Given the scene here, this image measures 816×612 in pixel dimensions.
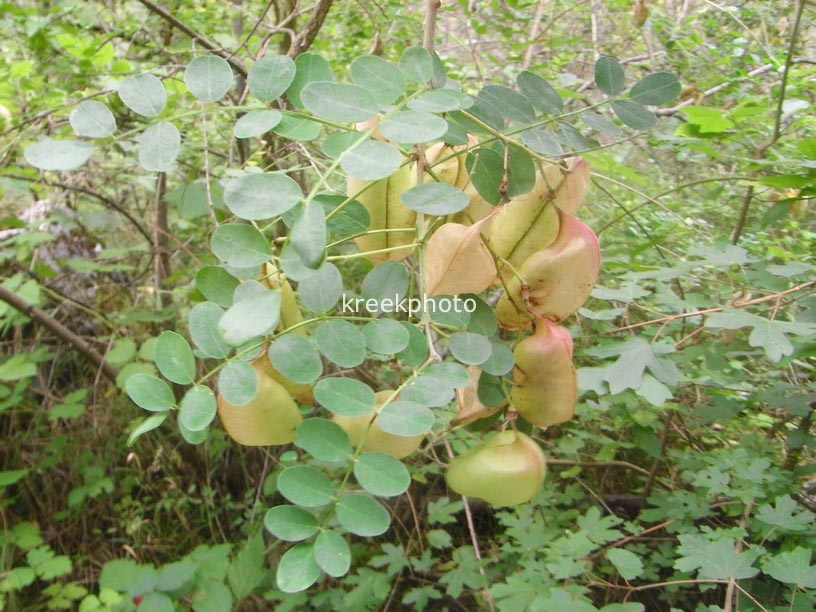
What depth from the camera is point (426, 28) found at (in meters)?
0.59

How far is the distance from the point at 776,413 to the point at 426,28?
3.44 ft

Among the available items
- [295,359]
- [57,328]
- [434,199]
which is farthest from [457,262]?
[57,328]

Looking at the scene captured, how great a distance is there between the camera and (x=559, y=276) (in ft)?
1.92

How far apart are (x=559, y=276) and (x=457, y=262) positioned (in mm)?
123

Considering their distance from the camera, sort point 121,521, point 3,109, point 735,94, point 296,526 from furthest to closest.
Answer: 1. point 121,521
2. point 735,94
3. point 3,109
4. point 296,526

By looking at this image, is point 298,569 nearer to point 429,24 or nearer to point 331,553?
point 331,553

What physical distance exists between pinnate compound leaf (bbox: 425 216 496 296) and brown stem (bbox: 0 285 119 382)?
1495 mm

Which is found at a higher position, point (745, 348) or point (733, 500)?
point (745, 348)

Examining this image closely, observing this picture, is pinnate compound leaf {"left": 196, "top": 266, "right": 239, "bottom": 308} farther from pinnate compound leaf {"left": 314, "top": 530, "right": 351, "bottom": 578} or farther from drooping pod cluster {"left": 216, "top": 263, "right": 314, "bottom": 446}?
pinnate compound leaf {"left": 314, "top": 530, "right": 351, "bottom": 578}

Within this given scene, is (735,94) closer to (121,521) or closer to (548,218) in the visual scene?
(548,218)

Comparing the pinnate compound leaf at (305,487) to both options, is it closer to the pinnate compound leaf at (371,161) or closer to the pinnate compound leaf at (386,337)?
the pinnate compound leaf at (386,337)

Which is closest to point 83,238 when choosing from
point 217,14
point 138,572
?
point 217,14

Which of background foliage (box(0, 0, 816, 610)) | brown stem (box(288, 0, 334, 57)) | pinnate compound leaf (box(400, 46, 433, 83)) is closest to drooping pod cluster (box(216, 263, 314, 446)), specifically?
pinnate compound leaf (box(400, 46, 433, 83))

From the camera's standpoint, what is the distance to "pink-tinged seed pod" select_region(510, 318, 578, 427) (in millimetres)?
580
